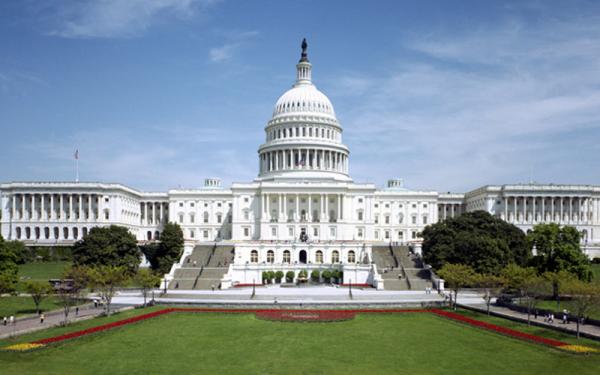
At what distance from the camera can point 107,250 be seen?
80000mm

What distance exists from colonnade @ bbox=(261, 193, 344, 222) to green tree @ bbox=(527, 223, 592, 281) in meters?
42.4

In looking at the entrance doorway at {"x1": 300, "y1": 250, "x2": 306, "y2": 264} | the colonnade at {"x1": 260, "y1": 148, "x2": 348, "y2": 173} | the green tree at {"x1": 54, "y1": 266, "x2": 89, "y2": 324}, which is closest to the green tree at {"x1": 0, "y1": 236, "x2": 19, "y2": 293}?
the green tree at {"x1": 54, "y1": 266, "x2": 89, "y2": 324}

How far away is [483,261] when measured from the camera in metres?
75.7

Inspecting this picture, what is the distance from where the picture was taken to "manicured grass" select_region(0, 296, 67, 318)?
178ft

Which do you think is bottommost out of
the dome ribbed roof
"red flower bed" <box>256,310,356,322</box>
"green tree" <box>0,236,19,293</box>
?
"red flower bed" <box>256,310,356,322</box>

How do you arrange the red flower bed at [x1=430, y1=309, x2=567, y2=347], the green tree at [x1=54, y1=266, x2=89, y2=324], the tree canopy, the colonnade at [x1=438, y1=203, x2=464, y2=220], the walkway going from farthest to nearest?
the colonnade at [x1=438, y1=203, x2=464, y2=220], the tree canopy, the green tree at [x1=54, y1=266, x2=89, y2=324], the walkway, the red flower bed at [x1=430, y1=309, x2=567, y2=347]

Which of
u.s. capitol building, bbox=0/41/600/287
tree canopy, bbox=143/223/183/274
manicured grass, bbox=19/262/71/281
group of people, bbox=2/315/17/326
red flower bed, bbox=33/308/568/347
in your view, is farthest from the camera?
u.s. capitol building, bbox=0/41/600/287

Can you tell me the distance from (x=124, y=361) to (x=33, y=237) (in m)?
101

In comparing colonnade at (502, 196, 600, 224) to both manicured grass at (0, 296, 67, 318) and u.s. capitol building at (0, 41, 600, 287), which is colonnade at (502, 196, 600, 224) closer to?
u.s. capitol building at (0, 41, 600, 287)

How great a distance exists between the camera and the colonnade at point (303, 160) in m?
126

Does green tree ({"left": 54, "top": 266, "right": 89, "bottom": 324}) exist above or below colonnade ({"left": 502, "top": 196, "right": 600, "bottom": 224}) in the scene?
below

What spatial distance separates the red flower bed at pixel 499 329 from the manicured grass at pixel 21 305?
3841 cm

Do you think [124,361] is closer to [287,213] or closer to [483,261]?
[483,261]

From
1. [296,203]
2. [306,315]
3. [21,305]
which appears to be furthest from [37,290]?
[296,203]
